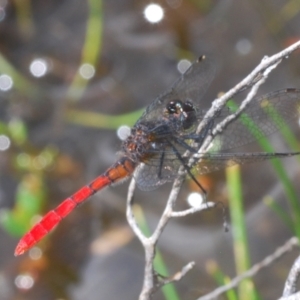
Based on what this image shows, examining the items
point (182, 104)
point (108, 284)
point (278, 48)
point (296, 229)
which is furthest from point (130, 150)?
point (278, 48)

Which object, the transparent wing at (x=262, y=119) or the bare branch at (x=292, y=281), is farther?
the transparent wing at (x=262, y=119)

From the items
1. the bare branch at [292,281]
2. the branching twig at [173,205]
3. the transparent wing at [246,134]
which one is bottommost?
the bare branch at [292,281]

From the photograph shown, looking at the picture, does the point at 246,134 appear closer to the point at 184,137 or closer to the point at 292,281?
the point at 184,137

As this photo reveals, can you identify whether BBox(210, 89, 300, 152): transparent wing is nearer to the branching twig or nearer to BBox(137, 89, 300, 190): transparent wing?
BBox(137, 89, 300, 190): transparent wing

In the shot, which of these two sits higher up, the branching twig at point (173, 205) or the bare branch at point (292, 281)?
the branching twig at point (173, 205)

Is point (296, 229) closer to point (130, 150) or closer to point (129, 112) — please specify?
point (130, 150)

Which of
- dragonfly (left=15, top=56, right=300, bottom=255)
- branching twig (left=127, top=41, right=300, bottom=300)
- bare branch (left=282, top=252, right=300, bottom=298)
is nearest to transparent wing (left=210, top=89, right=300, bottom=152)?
dragonfly (left=15, top=56, right=300, bottom=255)

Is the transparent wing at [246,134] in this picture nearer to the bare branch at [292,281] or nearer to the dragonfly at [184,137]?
the dragonfly at [184,137]

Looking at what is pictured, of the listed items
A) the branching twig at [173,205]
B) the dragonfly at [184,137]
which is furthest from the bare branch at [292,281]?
the dragonfly at [184,137]
